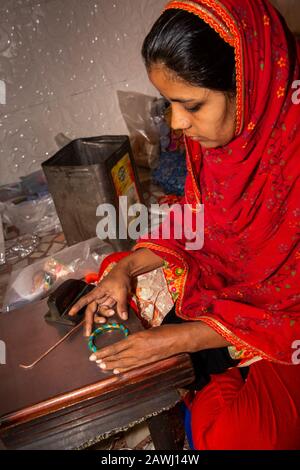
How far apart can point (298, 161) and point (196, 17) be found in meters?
0.44

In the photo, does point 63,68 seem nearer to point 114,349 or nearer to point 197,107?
point 197,107

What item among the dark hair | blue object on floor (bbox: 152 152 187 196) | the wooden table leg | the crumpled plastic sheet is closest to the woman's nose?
the dark hair

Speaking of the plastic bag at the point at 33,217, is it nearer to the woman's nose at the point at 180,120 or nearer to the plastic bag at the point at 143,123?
the plastic bag at the point at 143,123

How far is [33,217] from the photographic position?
2.82 m

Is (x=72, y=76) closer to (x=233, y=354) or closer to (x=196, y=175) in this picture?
(x=196, y=175)

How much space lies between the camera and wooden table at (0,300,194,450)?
864 mm

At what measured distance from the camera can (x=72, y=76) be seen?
9.40 ft

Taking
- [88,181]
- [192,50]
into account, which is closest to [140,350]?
[192,50]

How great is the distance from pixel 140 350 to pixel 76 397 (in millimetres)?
196

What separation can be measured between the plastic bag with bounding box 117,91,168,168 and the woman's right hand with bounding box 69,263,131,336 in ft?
6.34

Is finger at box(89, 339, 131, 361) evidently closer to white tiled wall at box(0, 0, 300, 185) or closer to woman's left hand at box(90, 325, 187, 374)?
woman's left hand at box(90, 325, 187, 374)

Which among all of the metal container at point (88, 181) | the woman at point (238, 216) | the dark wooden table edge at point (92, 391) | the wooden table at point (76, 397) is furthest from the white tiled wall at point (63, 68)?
the dark wooden table edge at point (92, 391)

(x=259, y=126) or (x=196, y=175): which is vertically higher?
(x=259, y=126)
